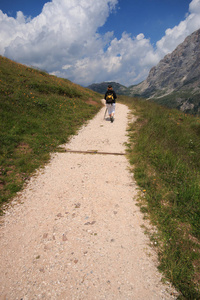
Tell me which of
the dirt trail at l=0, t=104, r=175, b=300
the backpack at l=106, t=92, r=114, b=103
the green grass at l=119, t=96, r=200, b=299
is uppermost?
the backpack at l=106, t=92, r=114, b=103

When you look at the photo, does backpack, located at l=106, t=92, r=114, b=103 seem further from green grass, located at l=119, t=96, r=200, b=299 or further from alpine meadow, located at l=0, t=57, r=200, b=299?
green grass, located at l=119, t=96, r=200, b=299

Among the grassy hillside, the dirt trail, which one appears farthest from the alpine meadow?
the dirt trail

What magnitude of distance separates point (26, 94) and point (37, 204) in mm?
13401

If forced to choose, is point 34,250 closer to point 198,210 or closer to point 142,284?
point 142,284

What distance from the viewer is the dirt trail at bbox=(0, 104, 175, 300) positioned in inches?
108

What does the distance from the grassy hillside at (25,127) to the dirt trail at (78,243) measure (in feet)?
3.21

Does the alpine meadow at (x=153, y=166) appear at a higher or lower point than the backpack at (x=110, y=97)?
lower

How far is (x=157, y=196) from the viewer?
4.66 meters

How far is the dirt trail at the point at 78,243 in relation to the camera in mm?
2738

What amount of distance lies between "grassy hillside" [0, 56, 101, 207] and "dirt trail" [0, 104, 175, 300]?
3.21 feet

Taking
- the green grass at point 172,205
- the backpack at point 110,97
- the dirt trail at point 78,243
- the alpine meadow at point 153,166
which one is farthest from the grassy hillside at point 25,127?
the green grass at point 172,205

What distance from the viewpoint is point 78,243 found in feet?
11.5

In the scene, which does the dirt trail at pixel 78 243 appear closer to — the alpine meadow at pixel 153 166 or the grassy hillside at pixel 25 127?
the alpine meadow at pixel 153 166

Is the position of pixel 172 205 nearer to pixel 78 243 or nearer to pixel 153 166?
pixel 153 166
